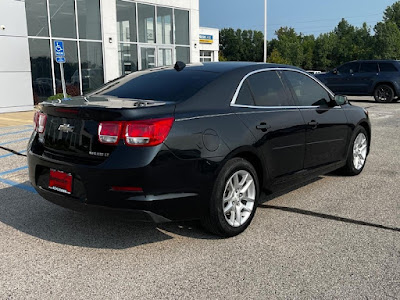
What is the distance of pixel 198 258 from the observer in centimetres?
348

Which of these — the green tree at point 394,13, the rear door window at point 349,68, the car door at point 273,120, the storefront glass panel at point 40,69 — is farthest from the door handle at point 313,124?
the green tree at point 394,13

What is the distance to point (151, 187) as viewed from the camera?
335 cm

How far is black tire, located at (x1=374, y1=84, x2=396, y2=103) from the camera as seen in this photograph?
18281 mm

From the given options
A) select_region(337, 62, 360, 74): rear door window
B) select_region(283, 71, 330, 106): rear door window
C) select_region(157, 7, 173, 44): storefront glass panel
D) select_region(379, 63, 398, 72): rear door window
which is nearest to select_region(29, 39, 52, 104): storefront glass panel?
select_region(157, 7, 173, 44): storefront glass panel

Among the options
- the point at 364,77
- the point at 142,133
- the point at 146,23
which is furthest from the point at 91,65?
the point at 142,133

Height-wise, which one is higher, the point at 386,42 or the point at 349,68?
the point at 386,42

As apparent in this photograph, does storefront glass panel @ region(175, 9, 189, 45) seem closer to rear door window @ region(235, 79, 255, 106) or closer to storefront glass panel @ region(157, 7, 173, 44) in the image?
storefront glass panel @ region(157, 7, 173, 44)

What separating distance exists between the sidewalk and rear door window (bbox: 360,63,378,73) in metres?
13.5

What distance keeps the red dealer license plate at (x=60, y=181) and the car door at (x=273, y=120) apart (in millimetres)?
1585

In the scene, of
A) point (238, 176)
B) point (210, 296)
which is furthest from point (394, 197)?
point (210, 296)

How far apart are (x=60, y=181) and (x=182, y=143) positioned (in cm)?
111

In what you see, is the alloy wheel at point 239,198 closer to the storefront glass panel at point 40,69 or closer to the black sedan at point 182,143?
the black sedan at point 182,143

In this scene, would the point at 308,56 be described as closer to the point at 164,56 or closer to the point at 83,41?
the point at 164,56

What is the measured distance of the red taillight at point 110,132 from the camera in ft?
11.0
